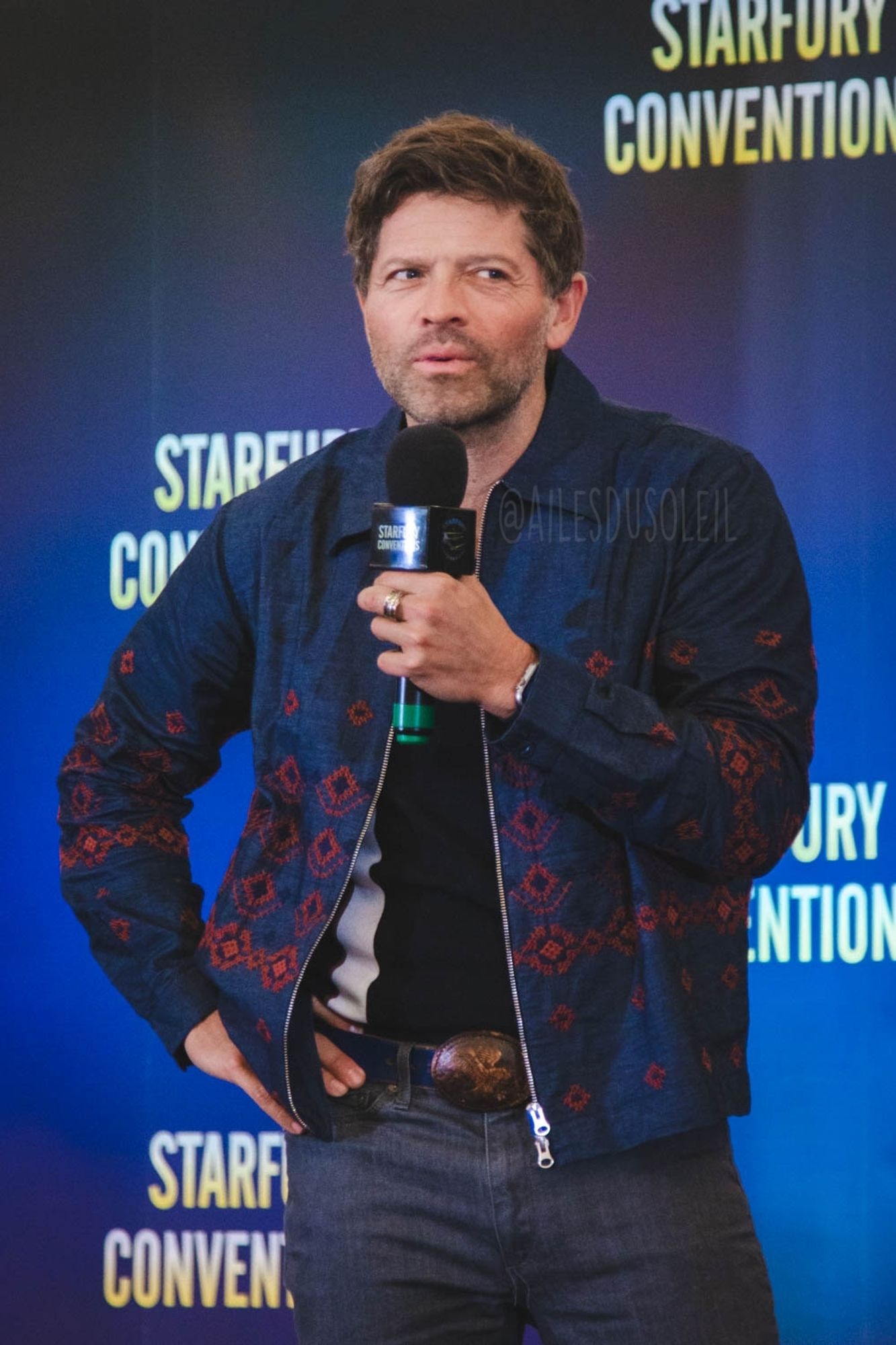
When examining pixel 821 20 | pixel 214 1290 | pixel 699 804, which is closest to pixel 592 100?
→ pixel 821 20

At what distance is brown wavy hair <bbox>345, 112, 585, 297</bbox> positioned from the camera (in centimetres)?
200

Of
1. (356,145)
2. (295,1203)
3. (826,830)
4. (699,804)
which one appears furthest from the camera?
(356,145)

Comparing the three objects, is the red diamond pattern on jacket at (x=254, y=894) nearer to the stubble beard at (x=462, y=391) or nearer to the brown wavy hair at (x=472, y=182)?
the stubble beard at (x=462, y=391)

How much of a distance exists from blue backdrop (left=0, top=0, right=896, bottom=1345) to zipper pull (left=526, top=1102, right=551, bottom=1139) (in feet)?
5.10

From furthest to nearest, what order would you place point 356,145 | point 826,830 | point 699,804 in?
point 356,145, point 826,830, point 699,804

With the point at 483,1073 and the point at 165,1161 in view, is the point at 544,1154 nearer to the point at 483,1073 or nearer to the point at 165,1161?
the point at 483,1073

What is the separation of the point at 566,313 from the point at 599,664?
556 mm

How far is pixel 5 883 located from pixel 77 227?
4.73 ft

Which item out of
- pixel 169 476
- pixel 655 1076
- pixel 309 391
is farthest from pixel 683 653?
pixel 169 476

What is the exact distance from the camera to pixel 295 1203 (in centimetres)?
191

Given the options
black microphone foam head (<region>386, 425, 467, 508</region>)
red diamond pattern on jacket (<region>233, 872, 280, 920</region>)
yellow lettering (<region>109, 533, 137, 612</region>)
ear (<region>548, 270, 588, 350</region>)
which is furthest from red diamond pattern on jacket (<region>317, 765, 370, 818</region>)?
yellow lettering (<region>109, 533, 137, 612</region>)

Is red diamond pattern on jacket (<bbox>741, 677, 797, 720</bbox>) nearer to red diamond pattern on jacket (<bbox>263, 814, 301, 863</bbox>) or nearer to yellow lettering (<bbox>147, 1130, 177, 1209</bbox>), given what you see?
red diamond pattern on jacket (<bbox>263, 814, 301, 863</bbox>)

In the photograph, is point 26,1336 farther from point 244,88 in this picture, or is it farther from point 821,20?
point 821,20

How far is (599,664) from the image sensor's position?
1827 millimetres
